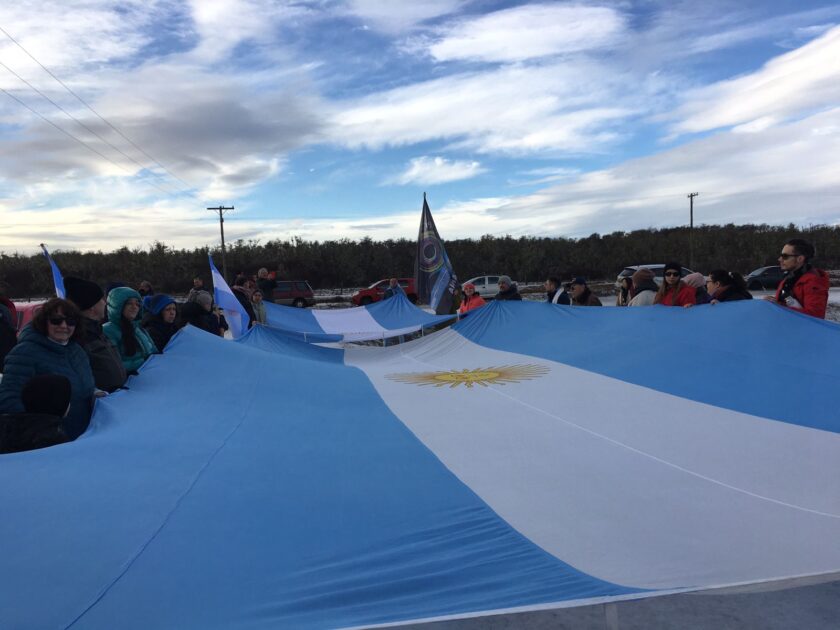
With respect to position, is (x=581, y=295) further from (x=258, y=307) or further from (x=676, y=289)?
(x=258, y=307)

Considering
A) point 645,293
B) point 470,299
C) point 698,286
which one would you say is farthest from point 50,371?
point 470,299

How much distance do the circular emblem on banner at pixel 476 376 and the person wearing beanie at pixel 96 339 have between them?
7.37 ft

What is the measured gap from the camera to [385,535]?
6.59ft

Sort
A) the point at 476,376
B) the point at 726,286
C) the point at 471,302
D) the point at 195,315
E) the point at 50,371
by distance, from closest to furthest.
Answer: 1. the point at 50,371
2. the point at 476,376
3. the point at 726,286
4. the point at 195,315
5. the point at 471,302

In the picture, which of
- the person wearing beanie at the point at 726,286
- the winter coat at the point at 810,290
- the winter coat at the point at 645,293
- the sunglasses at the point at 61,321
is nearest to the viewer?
the sunglasses at the point at 61,321

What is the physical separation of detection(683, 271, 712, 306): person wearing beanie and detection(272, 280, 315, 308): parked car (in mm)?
18654

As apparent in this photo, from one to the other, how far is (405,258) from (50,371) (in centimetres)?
3423

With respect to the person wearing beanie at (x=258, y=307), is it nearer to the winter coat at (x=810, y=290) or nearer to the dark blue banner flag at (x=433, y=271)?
the dark blue banner flag at (x=433, y=271)

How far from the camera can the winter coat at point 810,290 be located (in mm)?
4125

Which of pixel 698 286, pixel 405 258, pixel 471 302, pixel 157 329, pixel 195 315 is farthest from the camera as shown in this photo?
pixel 405 258

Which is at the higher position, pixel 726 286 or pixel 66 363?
pixel 726 286

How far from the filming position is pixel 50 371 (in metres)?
2.88

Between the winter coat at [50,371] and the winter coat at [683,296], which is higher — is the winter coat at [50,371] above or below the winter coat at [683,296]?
below

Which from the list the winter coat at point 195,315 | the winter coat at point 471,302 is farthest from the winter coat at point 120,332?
the winter coat at point 471,302
